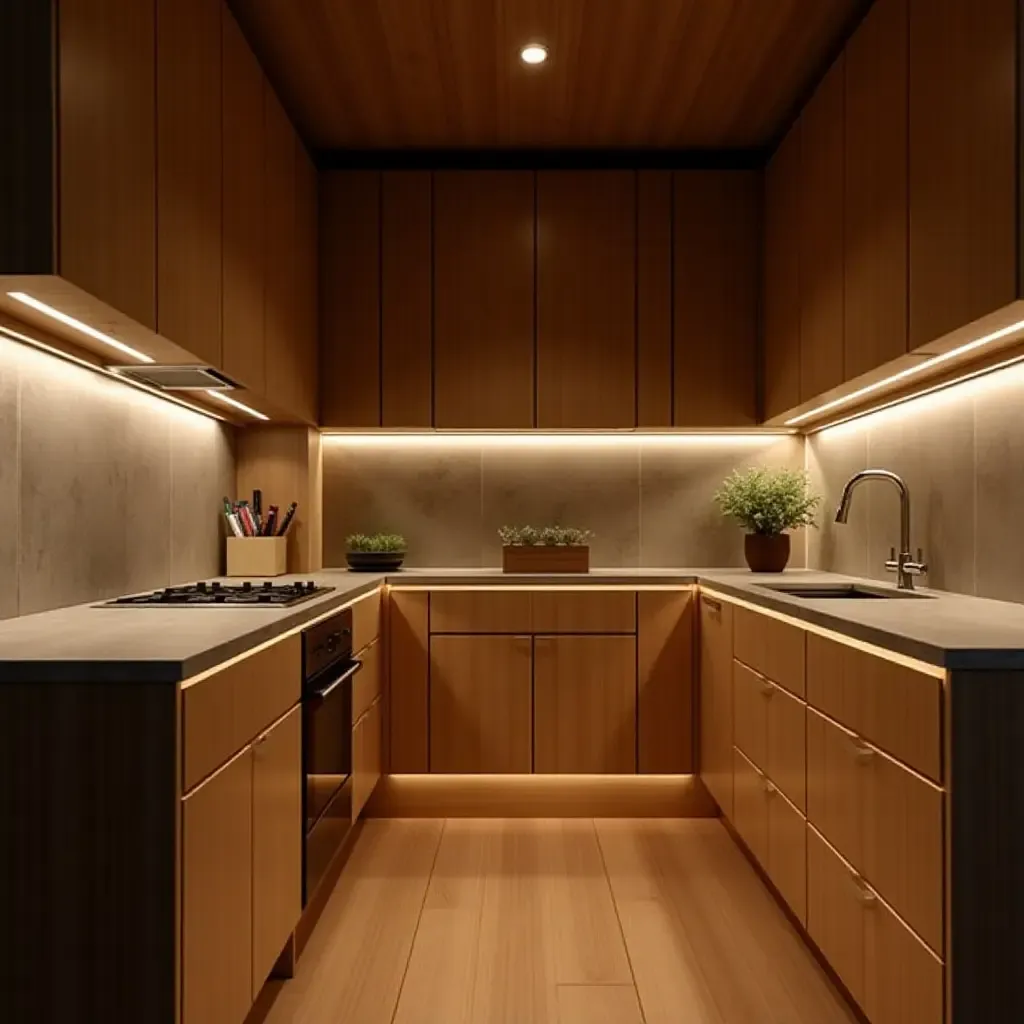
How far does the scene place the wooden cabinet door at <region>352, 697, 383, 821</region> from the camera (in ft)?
9.27

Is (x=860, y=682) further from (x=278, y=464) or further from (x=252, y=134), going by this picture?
(x=278, y=464)

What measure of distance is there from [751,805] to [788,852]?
371 mm

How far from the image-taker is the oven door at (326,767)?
2.19 metres

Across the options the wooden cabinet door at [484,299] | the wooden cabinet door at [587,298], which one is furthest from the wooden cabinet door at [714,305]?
the wooden cabinet door at [484,299]

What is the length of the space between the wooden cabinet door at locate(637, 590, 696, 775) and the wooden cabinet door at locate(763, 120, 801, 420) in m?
0.88

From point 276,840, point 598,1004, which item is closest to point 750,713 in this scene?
point 598,1004

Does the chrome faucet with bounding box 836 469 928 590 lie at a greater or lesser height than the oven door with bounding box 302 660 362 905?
greater

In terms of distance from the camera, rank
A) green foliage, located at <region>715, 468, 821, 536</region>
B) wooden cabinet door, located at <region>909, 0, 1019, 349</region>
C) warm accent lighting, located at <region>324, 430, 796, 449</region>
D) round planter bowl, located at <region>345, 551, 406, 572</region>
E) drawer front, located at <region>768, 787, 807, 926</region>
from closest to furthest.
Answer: wooden cabinet door, located at <region>909, 0, 1019, 349</region>
drawer front, located at <region>768, 787, 807, 926</region>
green foliage, located at <region>715, 468, 821, 536</region>
round planter bowl, located at <region>345, 551, 406, 572</region>
warm accent lighting, located at <region>324, 430, 796, 449</region>

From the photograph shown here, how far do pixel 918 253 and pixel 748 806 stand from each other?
1.67 m

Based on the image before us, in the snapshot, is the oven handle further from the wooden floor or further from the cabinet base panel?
the cabinet base panel

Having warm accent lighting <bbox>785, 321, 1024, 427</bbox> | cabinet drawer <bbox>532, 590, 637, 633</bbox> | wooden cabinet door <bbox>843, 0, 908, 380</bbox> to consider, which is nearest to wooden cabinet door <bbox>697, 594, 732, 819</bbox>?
cabinet drawer <bbox>532, 590, 637, 633</bbox>

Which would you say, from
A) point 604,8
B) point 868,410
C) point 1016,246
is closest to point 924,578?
point 868,410

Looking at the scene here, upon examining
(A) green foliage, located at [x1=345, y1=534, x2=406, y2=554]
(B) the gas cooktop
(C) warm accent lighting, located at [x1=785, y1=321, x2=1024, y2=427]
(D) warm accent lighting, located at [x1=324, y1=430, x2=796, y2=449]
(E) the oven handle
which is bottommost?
(E) the oven handle

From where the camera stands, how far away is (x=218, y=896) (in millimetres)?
1546
